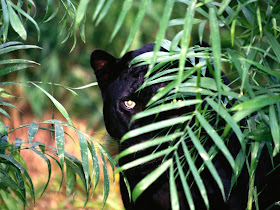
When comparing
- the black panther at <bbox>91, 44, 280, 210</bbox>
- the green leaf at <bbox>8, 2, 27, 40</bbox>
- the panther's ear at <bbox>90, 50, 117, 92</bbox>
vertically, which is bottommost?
the black panther at <bbox>91, 44, 280, 210</bbox>

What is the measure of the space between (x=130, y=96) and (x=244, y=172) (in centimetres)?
50

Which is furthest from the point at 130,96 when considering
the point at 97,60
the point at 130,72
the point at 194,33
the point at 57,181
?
the point at 57,181

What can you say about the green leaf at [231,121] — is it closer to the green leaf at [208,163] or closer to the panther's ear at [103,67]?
the green leaf at [208,163]

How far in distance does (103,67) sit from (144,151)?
416 millimetres

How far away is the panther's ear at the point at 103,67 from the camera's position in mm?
1882

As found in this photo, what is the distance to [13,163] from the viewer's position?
1.49 metres

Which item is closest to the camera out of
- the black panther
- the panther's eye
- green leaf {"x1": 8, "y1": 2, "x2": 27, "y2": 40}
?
green leaf {"x1": 8, "y1": 2, "x2": 27, "y2": 40}

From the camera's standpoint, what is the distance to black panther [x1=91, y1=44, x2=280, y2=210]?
1.54 meters

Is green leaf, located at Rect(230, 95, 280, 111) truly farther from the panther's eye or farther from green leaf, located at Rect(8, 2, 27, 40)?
the panther's eye

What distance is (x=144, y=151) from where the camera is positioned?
1.67 meters

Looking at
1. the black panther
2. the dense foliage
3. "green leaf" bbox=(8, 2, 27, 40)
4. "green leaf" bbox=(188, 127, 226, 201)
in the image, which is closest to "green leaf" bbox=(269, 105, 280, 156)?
the dense foliage

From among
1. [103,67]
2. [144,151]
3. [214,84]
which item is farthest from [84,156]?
[103,67]

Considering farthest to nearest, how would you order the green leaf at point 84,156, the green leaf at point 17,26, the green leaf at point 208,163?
1. the green leaf at point 84,156
2. the green leaf at point 17,26
3. the green leaf at point 208,163

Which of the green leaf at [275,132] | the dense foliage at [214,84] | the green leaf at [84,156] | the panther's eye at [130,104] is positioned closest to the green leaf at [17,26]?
the dense foliage at [214,84]
